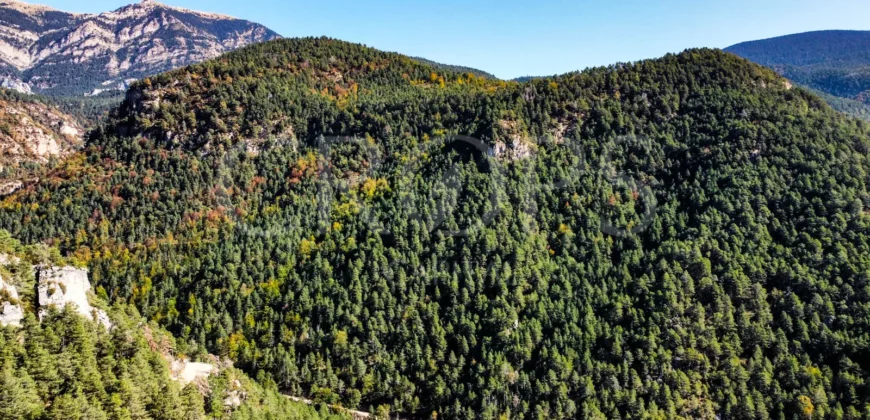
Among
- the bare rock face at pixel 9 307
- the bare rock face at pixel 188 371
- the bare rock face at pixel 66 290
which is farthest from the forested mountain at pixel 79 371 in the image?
Answer: the bare rock face at pixel 66 290

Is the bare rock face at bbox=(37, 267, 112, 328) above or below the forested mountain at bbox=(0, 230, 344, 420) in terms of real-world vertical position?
above

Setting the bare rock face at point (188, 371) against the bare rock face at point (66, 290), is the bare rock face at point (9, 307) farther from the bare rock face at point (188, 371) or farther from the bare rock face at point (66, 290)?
the bare rock face at point (188, 371)

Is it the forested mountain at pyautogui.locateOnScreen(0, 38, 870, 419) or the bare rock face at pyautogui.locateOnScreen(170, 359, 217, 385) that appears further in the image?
the forested mountain at pyautogui.locateOnScreen(0, 38, 870, 419)

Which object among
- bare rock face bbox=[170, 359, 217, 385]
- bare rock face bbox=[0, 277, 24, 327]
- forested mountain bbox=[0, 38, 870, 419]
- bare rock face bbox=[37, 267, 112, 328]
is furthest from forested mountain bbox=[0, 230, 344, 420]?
forested mountain bbox=[0, 38, 870, 419]

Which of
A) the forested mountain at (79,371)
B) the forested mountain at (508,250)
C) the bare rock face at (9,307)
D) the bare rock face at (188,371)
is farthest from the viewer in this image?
the forested mountain at (508,250)

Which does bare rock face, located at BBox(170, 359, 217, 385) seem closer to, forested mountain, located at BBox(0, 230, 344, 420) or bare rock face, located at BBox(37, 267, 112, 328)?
forested mountain, located at BBox(0, 230, 344, 420)
